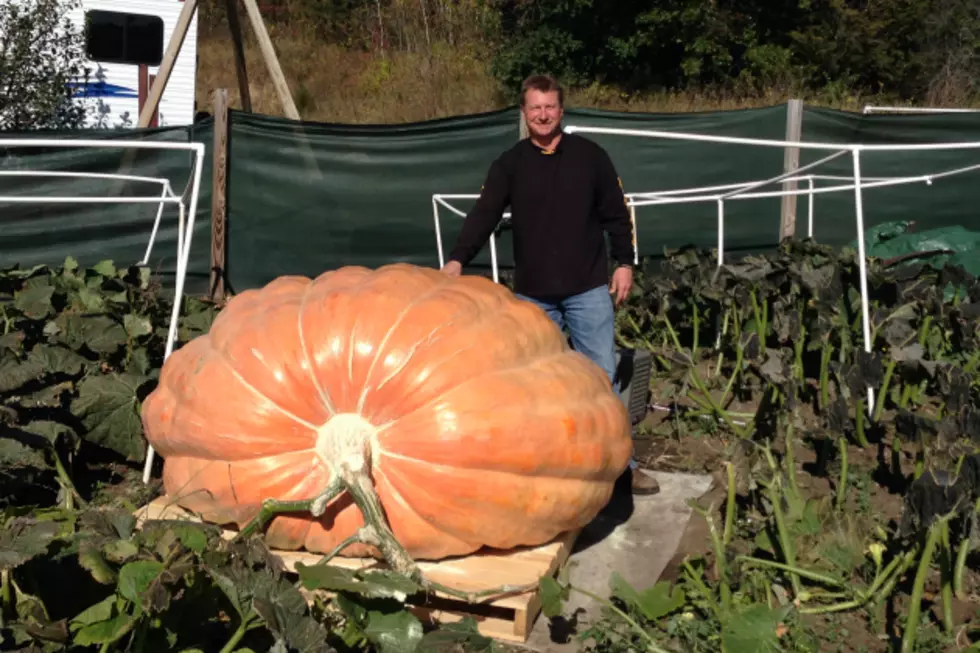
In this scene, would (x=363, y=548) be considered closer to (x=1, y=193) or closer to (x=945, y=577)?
(x=945, y=577)

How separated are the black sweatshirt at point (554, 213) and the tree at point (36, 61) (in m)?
8.67

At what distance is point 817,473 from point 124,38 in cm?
1108

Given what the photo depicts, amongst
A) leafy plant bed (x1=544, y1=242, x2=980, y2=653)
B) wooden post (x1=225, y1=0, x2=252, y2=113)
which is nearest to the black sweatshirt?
leafy plant bed (x1=544, y1=242, x2=980, y2=653)

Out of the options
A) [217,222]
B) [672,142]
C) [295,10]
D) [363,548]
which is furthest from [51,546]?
[295,10]

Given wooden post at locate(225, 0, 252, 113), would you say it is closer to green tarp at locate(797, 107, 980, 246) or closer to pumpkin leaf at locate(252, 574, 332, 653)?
green tarp at locate(797, 107, 980, 246)

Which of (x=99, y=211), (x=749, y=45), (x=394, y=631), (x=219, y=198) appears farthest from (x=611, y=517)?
(x=749, y=45)

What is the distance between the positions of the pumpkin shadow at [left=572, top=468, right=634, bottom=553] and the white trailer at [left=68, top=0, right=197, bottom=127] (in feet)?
33.5

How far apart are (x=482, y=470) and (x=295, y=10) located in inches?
988

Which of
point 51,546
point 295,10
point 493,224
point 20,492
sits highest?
point 295,10

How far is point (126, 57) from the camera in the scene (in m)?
12.7

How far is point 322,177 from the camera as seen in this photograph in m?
8.52

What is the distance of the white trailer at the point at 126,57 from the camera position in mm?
12508

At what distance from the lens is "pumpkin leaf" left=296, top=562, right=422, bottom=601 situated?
7.80 ft

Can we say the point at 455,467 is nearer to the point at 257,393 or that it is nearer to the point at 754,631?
the point at 257,393
